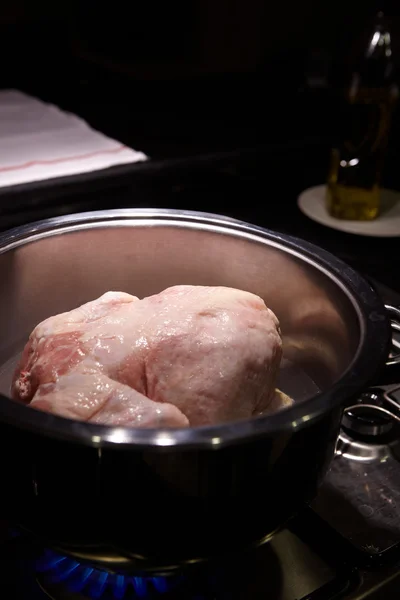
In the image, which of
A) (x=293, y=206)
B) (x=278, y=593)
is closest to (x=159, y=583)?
(x=278, y=593)

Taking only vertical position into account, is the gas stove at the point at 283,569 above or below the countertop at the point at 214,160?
below

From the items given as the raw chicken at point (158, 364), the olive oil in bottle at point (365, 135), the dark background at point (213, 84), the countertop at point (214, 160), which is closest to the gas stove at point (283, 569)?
the raw chicken at point (158, 364)

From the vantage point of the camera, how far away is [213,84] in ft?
5.69

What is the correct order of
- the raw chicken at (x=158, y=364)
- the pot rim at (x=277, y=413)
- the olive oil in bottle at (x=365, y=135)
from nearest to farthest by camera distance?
the pot rim at (x=277, y=413) → the raw chicken at (x=158, y=364) → the olive oil in bottle at (x=365, y=135)

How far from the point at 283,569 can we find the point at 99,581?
18cm

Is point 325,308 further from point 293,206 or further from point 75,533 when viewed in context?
point 293,206

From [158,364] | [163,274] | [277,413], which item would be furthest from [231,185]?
[277,413]

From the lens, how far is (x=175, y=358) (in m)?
0.60

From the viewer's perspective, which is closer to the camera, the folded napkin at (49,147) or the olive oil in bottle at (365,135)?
the folded napkin at (49,147)

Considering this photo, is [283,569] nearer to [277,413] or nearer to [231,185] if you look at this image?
[277,413]

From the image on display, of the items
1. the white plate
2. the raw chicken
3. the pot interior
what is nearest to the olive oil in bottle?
the white plate

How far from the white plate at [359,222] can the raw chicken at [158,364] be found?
0.81 meters

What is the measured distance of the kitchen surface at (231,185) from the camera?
0.62 meters

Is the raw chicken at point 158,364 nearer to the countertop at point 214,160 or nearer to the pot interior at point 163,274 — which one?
the pot interior at point 163,274
